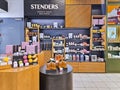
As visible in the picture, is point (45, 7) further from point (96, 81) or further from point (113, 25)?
point (96, 81)

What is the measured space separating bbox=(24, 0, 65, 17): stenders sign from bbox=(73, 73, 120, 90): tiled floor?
2.85m

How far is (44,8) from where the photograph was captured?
8.32 meters

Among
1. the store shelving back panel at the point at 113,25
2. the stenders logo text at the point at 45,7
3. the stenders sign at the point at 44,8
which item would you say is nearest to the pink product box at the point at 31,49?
→ the stenders sign at the point at 44,8

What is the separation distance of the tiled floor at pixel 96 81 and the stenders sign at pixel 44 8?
9.36 feet

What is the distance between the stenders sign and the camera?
8273 millimetres

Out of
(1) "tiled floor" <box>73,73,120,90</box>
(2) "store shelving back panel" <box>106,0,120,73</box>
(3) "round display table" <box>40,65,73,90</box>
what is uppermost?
(2) "store shelving back panel" <box>106,0,120,73</box>

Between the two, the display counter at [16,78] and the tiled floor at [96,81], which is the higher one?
the display counter at [16,78]

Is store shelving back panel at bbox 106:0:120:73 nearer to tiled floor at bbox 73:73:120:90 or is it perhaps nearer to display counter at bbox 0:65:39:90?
tiled floor at bbox 73:73:120:90

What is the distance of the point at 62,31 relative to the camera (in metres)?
8.70

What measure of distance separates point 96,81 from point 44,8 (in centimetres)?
389

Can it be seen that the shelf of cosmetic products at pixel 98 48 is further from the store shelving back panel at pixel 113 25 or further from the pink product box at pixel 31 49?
the pink product box at pixel 31 49

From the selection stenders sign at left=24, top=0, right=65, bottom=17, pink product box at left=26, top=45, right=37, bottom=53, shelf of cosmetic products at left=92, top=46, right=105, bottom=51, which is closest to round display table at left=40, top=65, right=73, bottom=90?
pink product box at left=26, top=45, right=37, bottom=53

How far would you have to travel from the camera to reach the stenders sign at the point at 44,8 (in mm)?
8273

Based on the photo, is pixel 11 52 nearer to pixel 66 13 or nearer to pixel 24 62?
pixel 24 62
